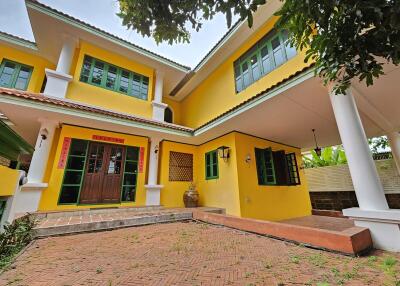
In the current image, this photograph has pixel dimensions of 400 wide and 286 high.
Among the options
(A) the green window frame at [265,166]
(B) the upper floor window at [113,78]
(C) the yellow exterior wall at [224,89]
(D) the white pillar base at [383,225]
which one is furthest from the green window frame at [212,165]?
(D) the white pillar base at [383,225]

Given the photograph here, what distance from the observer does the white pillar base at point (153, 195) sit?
7732 millimetres

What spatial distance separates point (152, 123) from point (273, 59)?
5162 mm

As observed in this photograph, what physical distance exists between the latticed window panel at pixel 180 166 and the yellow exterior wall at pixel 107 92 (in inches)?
94.2

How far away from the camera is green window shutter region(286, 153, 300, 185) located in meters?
7.92

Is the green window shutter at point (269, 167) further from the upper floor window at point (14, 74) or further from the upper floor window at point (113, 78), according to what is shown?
the upper floor window at point (14, 74)

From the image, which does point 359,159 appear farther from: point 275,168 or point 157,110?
point 157,110

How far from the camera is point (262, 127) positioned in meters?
7.15

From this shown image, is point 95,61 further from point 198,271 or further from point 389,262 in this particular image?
point 389,262

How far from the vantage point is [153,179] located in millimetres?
7969

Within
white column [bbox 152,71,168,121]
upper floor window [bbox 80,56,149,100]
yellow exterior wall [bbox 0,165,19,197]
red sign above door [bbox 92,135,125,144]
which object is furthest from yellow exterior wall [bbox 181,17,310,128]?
yellow exterior wall [bbox 0,165,19,197]

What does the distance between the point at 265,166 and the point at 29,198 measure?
28.0 feet

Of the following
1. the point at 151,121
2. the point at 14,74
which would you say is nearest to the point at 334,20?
the point at 151,121

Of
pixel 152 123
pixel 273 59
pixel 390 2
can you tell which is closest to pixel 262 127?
pixel 273 59

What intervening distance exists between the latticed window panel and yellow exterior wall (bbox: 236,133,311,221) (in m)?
2.99
